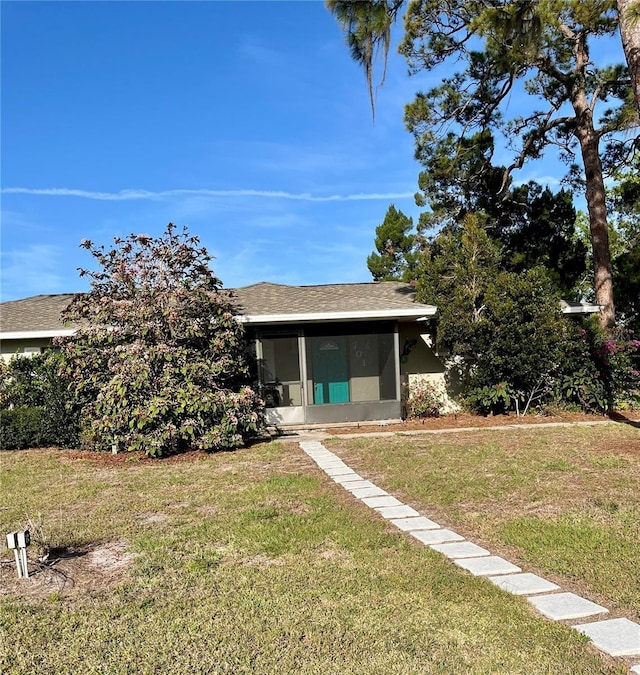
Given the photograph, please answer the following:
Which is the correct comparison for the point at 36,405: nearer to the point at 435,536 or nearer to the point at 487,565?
the point at 435,536

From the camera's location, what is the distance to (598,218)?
1248 centimetres

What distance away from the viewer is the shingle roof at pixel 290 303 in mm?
11281

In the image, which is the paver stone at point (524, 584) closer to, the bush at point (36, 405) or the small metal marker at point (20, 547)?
the small metal marker at point (20, 547)

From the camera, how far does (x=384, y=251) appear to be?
1021 inches

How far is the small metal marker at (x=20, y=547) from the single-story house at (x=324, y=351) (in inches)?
294

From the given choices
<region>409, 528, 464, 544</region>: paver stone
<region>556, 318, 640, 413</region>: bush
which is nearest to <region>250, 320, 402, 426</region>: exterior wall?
<region>556, 318, 640, 413</region>: bush

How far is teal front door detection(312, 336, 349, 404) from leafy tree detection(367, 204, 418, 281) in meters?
14.0

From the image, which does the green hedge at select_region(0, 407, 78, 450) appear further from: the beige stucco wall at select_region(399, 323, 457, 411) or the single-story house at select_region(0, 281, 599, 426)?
the beige stucco wall at select_region(399, 323, 457, 411)

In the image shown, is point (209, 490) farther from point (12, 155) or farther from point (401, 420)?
point (12, 155)

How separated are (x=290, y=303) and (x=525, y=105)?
7.89 meters

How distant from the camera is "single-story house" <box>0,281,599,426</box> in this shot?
450 inches

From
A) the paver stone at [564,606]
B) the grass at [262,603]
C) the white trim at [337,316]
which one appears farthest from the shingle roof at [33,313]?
the paver stone at [564,606]

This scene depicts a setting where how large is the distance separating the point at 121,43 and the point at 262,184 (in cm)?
825

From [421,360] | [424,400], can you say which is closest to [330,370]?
[424,400]
